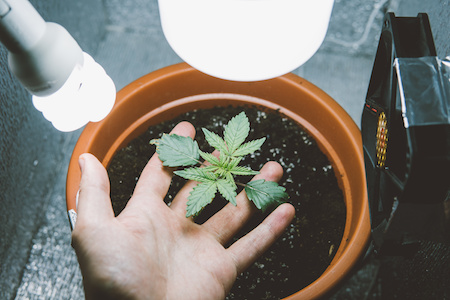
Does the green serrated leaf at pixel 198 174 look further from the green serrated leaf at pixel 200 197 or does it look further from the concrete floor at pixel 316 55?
the concrete floor at pixel 316 55

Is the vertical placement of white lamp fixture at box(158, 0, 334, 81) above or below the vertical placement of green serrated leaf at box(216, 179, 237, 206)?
above

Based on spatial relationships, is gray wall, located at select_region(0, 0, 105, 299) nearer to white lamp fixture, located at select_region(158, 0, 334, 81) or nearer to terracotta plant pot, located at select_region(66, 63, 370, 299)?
terracotta plant pot, located at select_region(66, 63, 370, 299)

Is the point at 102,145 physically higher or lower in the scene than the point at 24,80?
lower

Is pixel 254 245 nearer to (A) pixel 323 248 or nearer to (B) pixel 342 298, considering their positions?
(A) pixel 323 248

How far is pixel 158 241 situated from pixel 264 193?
0.26m

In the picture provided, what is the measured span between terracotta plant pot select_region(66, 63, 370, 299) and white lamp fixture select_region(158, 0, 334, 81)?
317 mm

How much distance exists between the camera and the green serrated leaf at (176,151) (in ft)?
2.91

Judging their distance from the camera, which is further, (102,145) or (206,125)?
(206,125)

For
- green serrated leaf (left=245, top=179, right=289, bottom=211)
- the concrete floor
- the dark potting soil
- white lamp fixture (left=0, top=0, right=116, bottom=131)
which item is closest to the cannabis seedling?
green serrated leaf (left=245, top=179, right=289, bottom=211)

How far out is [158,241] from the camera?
836mm

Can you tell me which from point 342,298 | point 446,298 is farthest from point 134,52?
point 446,298

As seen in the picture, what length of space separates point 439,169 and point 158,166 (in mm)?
612

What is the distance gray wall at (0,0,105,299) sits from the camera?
0.98 meters

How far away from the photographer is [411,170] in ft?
1.90
